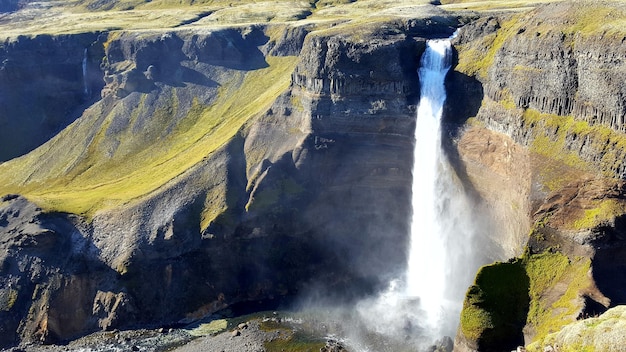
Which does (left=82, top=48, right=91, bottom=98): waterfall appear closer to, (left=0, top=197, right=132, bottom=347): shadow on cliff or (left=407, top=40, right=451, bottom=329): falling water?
(left=0, top=197, right=132, bottom=347): shadow on cliff

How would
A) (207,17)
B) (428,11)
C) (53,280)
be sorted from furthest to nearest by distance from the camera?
(207,17) → (428,11) → (53,280)

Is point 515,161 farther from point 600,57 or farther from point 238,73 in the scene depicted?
point 238,73

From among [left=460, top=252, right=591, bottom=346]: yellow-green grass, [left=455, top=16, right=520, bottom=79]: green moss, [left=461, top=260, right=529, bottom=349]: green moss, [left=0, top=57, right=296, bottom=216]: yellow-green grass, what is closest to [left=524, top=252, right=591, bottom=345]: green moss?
[left=460, top=252, right=591, bottom=346]: yellow-green grass

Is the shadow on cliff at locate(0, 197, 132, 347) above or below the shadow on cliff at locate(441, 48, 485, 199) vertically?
below

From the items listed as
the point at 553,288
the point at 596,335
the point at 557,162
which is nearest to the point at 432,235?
the point at 557,162

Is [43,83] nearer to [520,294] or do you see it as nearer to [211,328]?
[211,328]

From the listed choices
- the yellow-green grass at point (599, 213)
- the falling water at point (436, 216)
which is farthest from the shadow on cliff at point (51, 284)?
the yellow-green grass at point (599, 213)

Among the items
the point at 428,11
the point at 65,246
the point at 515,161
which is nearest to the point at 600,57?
the point at 515,161

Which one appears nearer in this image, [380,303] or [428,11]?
[380,303]
